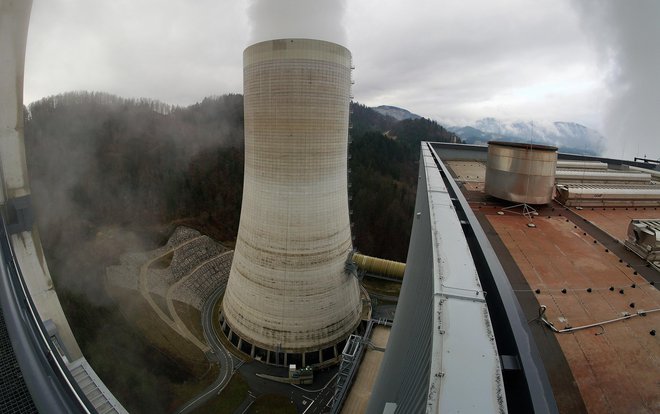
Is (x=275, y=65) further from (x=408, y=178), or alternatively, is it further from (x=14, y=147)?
(x=408, y=178)

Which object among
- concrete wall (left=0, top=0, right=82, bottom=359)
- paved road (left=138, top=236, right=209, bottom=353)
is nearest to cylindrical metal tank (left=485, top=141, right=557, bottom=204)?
concrete wall (left=0, top=0, right=82, bottom=359)

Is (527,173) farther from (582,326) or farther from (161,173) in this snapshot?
(161,173)

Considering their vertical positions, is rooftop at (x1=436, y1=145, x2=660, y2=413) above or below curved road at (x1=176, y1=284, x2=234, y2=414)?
above

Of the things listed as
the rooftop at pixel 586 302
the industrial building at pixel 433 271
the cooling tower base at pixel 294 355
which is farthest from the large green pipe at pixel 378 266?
the rooftop at pixel 586 302

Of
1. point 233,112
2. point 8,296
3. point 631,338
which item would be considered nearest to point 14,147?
point 8,296

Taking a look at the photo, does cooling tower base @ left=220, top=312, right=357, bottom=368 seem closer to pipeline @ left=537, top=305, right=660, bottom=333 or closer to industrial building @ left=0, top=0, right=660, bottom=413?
industrial building @ left=0, top=0, right=660, bottom=413

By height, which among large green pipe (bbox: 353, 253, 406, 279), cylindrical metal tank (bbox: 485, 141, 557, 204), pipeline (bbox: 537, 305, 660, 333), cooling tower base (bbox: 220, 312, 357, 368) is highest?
cylindrical metal tank (bbox: 485, 141, 557, 204)

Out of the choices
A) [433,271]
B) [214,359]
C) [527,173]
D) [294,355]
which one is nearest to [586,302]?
[433,271]
